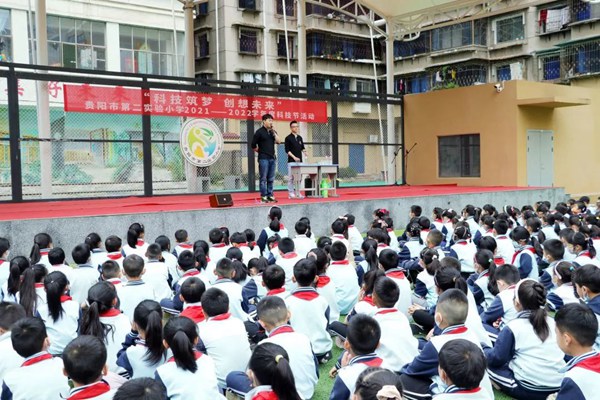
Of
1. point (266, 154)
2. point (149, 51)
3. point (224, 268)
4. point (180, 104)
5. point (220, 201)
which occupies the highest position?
point (149, 51)

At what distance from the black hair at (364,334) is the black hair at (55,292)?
213cm

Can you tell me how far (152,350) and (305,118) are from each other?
390 inches

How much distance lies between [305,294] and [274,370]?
5.12 feet

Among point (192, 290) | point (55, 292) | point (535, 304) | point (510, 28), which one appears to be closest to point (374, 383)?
point (535, 304)

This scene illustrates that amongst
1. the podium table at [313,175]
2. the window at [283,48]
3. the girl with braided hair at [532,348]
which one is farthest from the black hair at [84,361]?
the window at [283,48]

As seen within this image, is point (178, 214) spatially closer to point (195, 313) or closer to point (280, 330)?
point (195, 313)

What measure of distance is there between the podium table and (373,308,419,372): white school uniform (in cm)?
661

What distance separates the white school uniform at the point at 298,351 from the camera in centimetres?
288

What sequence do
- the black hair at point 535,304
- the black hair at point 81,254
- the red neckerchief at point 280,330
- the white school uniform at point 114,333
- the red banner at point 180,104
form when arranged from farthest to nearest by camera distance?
1. the red banner at point 180,104
2. the black hair at point 81,254
3. the white school uniform at point 114,333
4. the black hair at point 535,304
5. the red neckerchief at point 280,330

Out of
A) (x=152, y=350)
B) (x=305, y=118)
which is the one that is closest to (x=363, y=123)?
(x=305, y=118)

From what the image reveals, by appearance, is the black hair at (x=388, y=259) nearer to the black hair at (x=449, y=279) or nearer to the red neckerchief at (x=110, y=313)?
the black hair at (x=449, y=279)

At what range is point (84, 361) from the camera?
7.61ft

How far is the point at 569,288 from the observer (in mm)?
4047

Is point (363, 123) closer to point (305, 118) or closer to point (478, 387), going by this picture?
point (305, 118)
